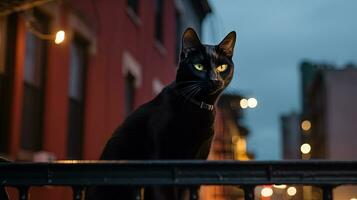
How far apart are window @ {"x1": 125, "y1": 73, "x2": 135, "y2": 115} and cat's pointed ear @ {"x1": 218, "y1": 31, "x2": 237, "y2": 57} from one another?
13.1m

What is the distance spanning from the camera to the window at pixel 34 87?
10.8 m

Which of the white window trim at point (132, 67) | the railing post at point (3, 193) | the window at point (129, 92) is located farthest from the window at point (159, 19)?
the railing post at point (3, 193)

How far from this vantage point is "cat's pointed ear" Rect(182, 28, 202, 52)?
12.3ft

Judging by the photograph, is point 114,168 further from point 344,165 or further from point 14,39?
point 14,39

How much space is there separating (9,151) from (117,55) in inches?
237

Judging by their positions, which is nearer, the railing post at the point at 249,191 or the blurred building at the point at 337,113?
the railing post at the point at 249,191

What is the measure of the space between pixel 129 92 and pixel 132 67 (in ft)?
2.57

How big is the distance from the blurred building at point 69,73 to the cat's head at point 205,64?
550 cm

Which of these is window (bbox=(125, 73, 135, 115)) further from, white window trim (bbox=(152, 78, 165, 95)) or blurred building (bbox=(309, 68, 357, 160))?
blurred building (bbox=(309, 68, 357, 160))

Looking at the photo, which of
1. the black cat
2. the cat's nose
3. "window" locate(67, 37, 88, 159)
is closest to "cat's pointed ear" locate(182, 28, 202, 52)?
the black cat

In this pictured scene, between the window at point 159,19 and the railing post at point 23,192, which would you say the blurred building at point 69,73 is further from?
the railing post at point 23,192

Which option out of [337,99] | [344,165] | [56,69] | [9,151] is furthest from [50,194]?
[337,99]

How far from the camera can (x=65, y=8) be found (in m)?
12.1

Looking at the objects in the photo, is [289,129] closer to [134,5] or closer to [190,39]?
[134,5]
